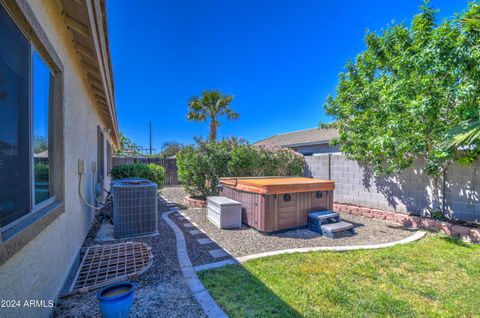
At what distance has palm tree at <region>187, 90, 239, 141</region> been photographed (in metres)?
15.7

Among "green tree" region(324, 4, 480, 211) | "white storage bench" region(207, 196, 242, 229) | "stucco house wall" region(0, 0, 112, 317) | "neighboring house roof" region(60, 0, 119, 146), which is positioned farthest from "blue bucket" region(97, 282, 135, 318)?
"green tree" region(324, 4, 480, 211)

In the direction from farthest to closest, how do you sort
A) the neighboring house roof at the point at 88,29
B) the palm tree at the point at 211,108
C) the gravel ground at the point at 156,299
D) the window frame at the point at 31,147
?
1. the palm tree at the point at 211,108
2. the neighboring house roof at the point at 88,29
3. the gravel ground at the point at 156,299
4. the window frame at the point at 31,147

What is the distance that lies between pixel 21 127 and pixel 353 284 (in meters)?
4.00

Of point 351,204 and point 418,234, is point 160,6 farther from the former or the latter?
point 418,234

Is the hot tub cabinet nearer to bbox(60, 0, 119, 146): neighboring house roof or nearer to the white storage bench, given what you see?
the white storage bench

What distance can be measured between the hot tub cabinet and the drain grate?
243 cm

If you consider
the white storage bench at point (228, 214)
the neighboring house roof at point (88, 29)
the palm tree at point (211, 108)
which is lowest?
the white storage bench at point (228, 214)

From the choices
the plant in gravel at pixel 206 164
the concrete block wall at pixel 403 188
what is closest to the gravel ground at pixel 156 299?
the plant in gravel at pixel 206 164

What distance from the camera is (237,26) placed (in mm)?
10289

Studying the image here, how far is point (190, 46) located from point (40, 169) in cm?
1029

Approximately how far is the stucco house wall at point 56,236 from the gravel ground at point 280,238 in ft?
5.82

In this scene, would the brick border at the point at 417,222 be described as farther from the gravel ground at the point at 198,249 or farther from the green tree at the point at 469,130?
the gravel ground at the point at 198,249

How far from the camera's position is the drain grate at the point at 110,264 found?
2896 mm

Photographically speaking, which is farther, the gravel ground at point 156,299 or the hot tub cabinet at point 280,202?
the hot tub cabinet at point 280,202
